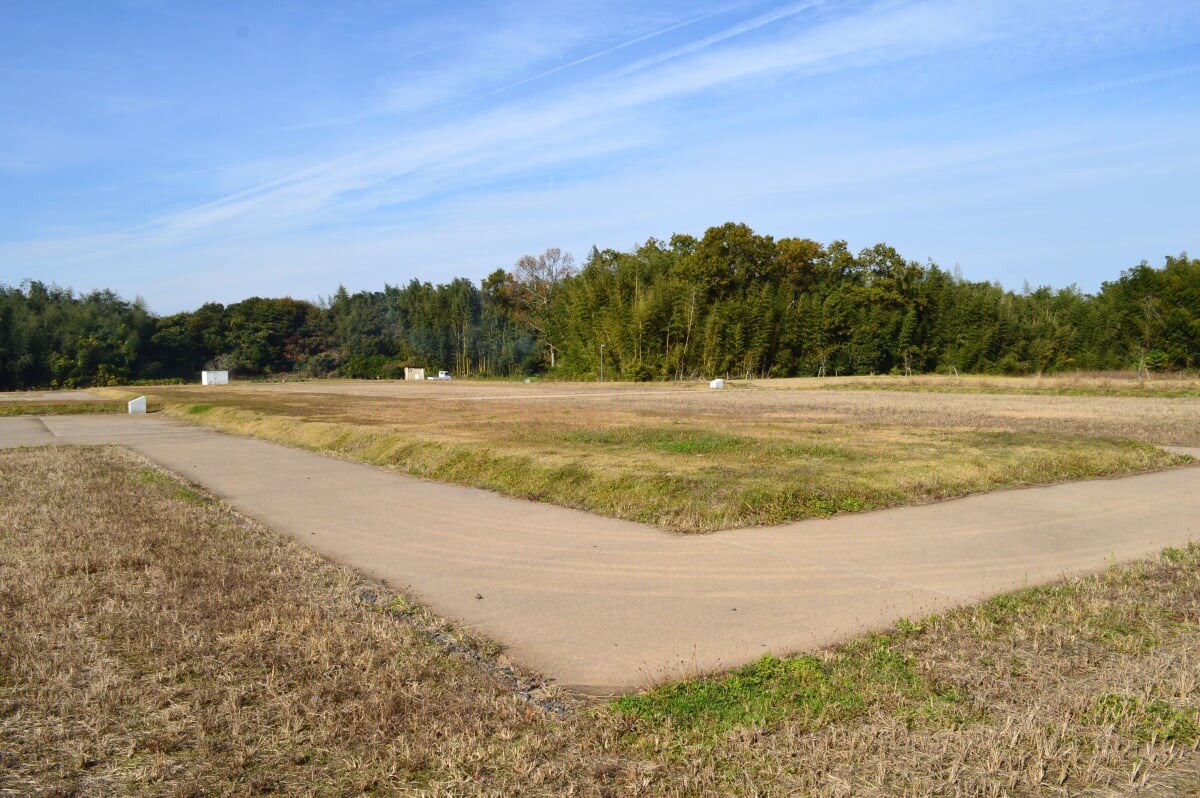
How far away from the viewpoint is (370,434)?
1664 centimetres

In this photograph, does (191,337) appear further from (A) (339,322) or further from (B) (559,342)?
(B) (559,342)

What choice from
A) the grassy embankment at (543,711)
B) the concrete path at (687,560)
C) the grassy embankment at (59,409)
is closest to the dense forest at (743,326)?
the grassy embankment at (59,409)

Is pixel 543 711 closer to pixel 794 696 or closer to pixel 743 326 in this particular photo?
pixel 794 696

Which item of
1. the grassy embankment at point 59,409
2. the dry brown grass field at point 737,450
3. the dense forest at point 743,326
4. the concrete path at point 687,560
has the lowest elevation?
the concrete path at point 687,560

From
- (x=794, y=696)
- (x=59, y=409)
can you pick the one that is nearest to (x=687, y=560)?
(x=794, y=696)

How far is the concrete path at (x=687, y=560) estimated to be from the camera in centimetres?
495

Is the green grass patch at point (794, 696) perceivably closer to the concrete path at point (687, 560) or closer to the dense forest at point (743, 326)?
the concrete path at point (687, 560)

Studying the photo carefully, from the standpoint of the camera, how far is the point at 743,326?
195 feet

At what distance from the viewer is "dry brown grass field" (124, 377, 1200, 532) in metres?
9.16

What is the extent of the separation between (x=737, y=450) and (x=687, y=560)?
6.38m

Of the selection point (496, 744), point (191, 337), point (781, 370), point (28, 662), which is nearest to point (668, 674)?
point (496, 744)

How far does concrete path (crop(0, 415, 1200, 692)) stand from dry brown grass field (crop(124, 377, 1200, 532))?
1.75 feet

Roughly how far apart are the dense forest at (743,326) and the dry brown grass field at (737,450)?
35.1 m

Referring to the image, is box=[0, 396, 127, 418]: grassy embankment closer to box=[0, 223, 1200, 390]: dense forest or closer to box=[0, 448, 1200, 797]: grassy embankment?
box=[0, 448, 1200, 797]: grassy embankment
